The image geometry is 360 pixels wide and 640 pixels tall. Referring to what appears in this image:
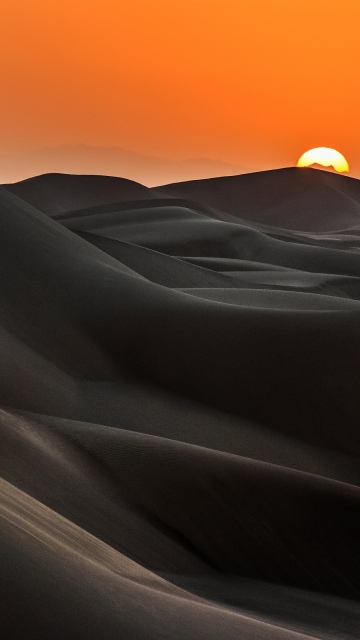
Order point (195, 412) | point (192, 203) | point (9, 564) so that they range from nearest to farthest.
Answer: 1. point (9, 564)
2. point (195, 412)
3. point (192, 203)

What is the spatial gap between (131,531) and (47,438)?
1.15 feet

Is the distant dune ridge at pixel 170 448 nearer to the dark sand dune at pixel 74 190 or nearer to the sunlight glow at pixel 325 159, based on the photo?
the dark sand dune at pixel 74 190

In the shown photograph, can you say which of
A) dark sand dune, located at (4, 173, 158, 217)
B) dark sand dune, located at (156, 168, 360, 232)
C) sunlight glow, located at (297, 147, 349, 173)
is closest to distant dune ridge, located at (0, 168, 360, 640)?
dark sand dune, located at (4, 173, 158, 217)

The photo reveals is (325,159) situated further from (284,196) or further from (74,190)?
(74,190)

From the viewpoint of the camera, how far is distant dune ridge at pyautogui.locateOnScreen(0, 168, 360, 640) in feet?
3.44

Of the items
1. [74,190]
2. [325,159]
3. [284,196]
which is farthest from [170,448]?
[325,159]

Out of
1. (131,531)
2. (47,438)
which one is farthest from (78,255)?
(131,531)

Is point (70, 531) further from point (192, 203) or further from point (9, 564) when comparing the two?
point (192, 203)

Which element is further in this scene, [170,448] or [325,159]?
[325,159]

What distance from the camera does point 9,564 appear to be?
97cm

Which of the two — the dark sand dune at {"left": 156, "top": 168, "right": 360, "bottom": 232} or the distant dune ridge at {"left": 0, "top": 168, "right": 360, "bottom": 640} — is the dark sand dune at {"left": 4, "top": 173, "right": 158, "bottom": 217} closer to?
the dark sand dune at {"left": 156, "top": 168, "right": 360, "bottom": 232}

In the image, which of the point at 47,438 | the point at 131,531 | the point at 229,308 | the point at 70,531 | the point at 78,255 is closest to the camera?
the point at 70,531

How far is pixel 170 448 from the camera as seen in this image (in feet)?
5.88

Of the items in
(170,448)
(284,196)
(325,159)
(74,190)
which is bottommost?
(170,448)
